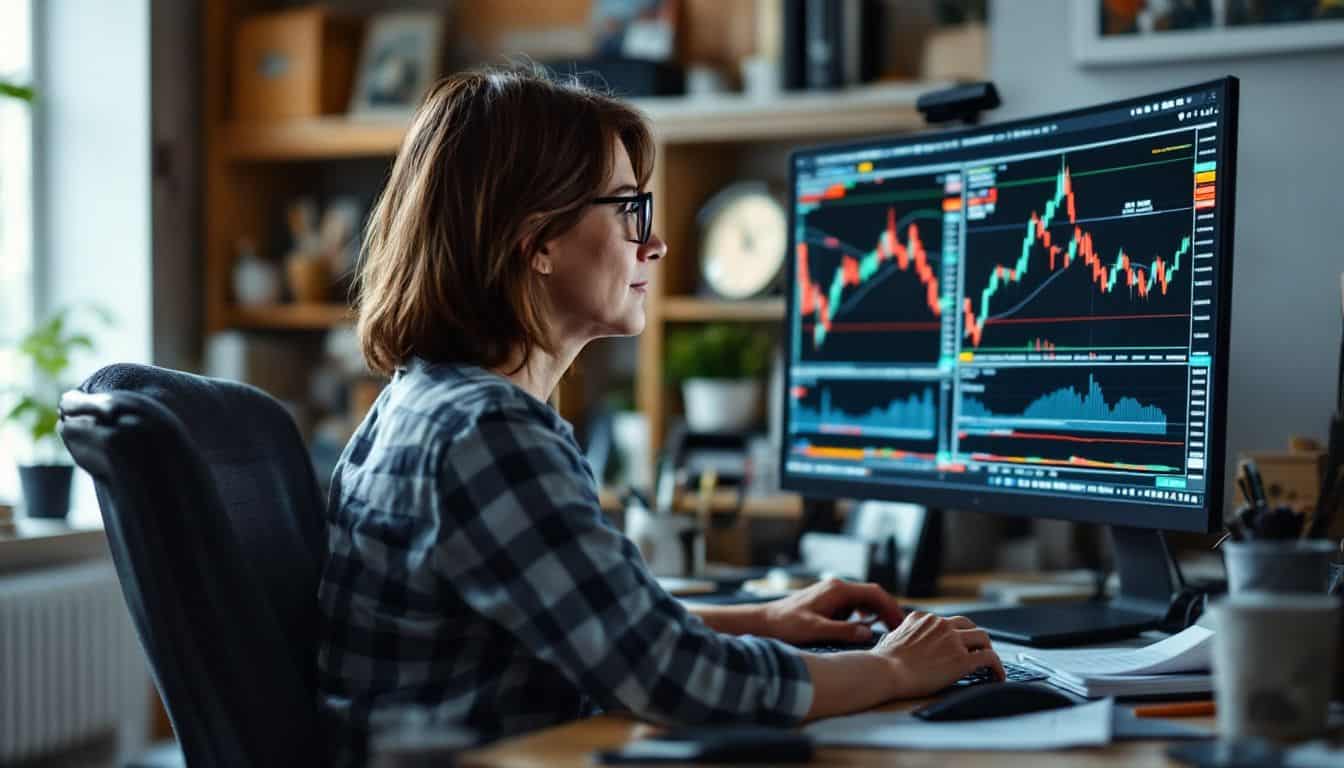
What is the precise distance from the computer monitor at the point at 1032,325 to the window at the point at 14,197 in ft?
6.85

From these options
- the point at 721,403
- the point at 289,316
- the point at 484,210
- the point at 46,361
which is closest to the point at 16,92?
the point at 46,361

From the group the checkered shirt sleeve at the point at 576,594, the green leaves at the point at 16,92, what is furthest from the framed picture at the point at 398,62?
the checkered shirt sleeve at the point at 576,594

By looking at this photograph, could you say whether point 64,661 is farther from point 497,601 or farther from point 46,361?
point 497,601

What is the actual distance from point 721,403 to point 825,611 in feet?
4.45

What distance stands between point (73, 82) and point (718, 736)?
9.33 ft

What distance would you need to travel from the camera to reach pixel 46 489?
8.90 feet

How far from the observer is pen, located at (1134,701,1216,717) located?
3.79 ft

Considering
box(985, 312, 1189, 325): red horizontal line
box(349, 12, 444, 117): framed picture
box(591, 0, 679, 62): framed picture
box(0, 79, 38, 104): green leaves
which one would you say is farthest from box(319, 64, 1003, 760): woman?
box(349, 12, 444, 117): framed picture

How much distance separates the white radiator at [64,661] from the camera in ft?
8.82

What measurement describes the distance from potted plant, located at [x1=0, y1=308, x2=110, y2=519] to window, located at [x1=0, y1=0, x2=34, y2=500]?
9cm

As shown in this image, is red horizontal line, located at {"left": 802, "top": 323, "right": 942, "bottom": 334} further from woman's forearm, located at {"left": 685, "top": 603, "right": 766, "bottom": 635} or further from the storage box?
the storage box

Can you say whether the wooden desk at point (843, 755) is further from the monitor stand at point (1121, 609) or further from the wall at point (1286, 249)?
the wall at point (1286, 249)

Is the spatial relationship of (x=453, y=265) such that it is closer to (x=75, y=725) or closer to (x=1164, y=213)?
(x=1164, y=213)

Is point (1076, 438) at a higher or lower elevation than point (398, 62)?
lower
